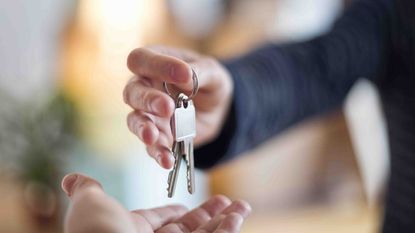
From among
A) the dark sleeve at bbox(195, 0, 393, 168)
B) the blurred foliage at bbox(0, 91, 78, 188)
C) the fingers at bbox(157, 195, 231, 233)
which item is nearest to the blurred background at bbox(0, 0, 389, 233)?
the blurred foliage at bbox(0, 91, 78, 188)

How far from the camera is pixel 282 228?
148 centimetres

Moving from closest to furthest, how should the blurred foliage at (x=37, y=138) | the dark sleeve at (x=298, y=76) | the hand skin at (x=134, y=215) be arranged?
the hand skin at (x=134, y=215)
the dark sleeve at (x=298, y=76)
the blurred foliage at (x=37, y=138)

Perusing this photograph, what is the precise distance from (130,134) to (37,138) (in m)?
0.16

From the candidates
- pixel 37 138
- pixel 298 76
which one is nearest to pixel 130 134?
pixel 37 138

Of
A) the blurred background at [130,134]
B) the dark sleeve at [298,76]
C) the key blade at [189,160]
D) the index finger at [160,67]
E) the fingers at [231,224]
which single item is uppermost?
the index finger at [160,67]

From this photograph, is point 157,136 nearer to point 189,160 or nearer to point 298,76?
point 189,160

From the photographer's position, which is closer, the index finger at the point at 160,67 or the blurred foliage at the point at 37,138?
the index finger at the point at 160,67

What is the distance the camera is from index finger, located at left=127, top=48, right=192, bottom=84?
40 centimetres

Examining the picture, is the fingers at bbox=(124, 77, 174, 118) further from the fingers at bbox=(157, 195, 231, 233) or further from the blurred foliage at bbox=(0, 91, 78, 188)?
the blurred foliage at bbox=(0, 91, 78, 188)

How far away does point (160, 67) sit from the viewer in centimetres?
41

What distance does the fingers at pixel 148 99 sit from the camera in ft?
1.25

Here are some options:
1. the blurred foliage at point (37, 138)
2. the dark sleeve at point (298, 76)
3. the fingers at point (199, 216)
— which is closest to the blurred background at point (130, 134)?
the blurred foliage at point (37, 138)

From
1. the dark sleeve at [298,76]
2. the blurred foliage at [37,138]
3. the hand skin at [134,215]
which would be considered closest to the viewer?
the hand skin at [134,215]

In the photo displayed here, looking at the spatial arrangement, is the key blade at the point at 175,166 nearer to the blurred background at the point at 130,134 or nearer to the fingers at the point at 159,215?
the fingers at the point at 159,215
